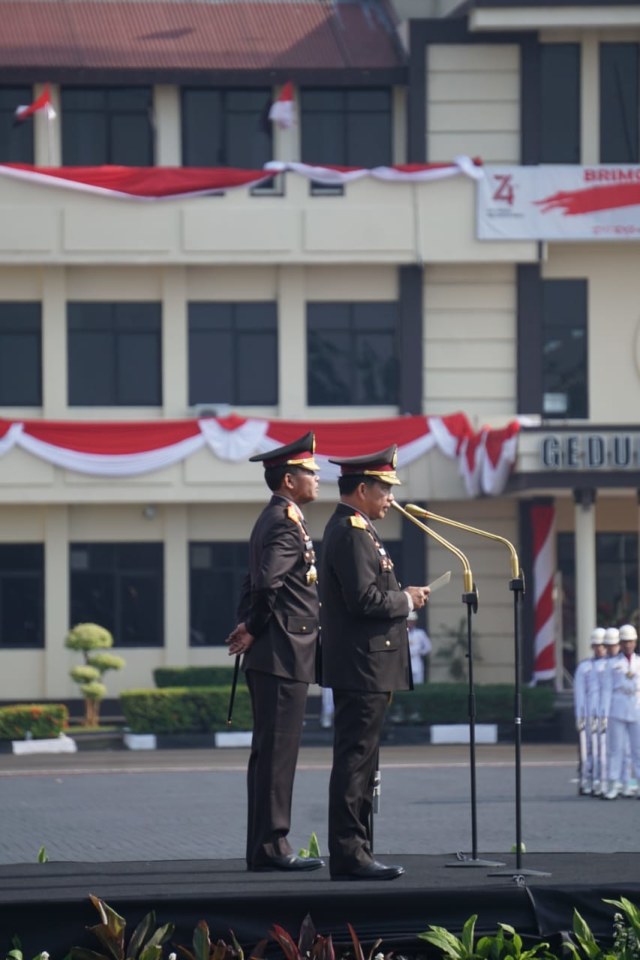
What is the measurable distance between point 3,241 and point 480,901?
23984 millimetres

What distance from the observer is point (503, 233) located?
30609 mm

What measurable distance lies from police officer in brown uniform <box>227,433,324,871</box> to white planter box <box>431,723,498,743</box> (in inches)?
753

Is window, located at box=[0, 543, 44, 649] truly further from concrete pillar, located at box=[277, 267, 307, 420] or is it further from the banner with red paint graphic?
the banner with red paint graphic

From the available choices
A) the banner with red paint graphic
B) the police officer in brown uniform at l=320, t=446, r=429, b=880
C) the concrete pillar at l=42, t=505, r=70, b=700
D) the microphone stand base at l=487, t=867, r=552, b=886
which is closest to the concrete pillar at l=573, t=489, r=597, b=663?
the banner with red paint graphic

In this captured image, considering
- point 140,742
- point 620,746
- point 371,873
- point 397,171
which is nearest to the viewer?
point 371,873

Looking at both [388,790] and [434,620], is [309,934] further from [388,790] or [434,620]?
[434,620]

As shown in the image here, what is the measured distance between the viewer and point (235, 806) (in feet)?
58.5

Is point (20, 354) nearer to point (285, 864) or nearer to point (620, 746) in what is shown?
point (620, 746)

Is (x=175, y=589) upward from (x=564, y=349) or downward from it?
downward

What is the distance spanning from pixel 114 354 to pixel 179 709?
6.88 meters

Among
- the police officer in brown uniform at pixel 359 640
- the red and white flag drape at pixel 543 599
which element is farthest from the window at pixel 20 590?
the police officer in brown uniform at pixel 359 640

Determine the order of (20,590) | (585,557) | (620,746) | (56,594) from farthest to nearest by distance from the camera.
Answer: (20,590) → (56,594) → (585,557) → (620,746)

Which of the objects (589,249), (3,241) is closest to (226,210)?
(3,241)

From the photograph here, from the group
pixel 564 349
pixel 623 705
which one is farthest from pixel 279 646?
pixel 564 349
